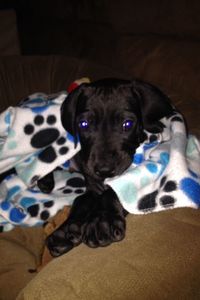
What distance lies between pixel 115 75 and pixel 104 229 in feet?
4.50

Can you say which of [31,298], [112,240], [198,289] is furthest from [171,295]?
[31,298]

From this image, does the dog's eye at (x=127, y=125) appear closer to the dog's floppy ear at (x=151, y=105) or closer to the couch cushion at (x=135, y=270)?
the dog's floppy ear at (x=151, y=105)

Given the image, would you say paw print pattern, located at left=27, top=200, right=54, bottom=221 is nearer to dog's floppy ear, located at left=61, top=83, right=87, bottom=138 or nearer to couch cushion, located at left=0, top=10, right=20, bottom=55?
dog's floppy ear, located at left=61, top=83, right=87, bottom=138

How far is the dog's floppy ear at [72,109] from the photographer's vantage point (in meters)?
1.97

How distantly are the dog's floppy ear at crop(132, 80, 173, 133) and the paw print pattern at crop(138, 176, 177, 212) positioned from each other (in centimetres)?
45

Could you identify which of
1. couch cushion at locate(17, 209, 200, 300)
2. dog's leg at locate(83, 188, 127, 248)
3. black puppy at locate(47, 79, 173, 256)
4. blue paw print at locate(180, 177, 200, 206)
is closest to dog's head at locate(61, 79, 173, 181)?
black puppy at locate(47, 79, 173, 256)

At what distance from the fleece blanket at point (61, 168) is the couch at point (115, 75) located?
0.27ft

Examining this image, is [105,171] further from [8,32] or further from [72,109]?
[8,32]

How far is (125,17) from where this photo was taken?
2.71 meters

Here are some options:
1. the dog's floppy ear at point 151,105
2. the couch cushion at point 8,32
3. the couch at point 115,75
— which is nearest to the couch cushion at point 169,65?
the couch at point 115,75

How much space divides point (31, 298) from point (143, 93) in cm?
115

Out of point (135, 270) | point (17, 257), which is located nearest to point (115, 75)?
point (17, 257)

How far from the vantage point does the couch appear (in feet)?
3.79

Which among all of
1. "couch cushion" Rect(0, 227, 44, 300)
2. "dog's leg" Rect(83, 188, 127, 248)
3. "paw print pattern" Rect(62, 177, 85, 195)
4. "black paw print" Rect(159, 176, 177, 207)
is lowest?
"couch cushion" Rect(0, 227, 44, 300)
